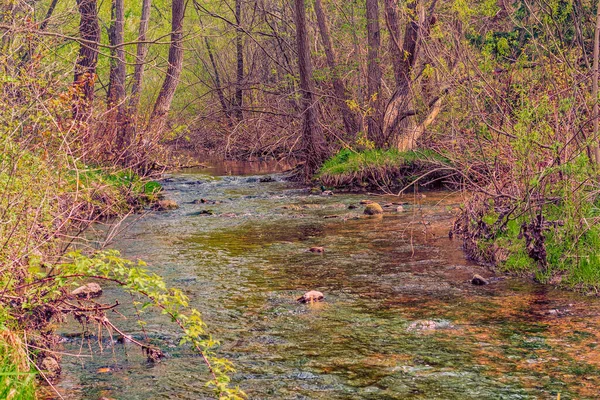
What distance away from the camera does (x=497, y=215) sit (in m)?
11.0

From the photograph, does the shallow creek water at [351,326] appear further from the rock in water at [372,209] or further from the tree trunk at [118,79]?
the tree trunk at [118,79]

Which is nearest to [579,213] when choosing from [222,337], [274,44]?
[222,337]

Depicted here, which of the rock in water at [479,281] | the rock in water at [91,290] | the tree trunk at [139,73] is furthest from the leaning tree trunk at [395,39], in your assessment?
the rock in water at [91,290]

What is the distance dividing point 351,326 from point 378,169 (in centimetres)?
1219

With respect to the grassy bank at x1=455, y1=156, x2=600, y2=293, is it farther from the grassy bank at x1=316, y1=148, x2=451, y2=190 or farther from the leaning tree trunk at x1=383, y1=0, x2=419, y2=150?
the leaning tree trunk at x1=383, y1=0, x2=419, y2=150

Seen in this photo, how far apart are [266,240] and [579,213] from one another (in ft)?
18.7

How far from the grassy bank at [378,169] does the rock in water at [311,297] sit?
10.6 metres

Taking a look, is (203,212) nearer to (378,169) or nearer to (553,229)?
(378,169)

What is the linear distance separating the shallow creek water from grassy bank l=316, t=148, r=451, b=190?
6019 millimetres

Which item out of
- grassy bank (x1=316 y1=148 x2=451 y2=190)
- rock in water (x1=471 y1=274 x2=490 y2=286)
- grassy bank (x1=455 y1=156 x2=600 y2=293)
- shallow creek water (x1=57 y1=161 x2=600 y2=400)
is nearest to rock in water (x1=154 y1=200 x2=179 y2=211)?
shallow creek water (x1=57 y1=161 x2=600 y2=400)

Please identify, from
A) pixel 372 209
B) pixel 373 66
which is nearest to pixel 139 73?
pixel 373 66

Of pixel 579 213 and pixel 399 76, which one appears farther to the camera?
pixel 399 76

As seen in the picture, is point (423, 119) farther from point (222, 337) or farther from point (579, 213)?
point (222, 337)

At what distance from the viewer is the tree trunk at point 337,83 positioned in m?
22.7
